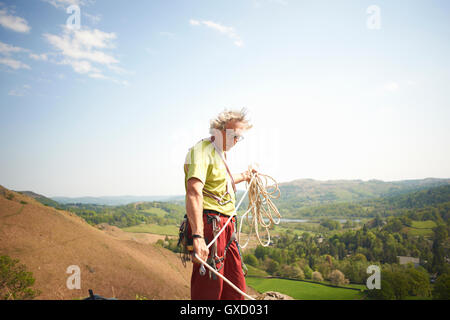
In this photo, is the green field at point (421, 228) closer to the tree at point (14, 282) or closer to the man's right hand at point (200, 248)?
the tree at point (14, 282)

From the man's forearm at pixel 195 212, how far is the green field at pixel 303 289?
117ft

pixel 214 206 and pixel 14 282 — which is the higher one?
pixel 214 206

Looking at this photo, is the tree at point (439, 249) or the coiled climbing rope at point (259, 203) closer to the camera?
the coiled climbing rope at point (259, 203)

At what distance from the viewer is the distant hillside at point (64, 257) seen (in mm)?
6418

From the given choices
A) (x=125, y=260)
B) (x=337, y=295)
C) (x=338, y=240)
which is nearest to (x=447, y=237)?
(x=338, y=240)

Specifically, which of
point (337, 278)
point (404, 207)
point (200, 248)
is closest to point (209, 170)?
point (200, 248)

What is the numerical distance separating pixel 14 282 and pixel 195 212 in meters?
6.30

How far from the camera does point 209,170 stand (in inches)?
91.1

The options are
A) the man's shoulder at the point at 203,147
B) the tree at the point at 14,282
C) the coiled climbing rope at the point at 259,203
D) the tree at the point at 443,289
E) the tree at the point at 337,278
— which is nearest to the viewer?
the man's shoulder at the point at 203,147

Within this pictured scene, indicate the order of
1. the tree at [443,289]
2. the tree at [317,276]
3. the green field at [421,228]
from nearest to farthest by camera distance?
the tree at [443,289], the tree at [317,276], the green field at [421,228]

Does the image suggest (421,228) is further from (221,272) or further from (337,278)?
(221,272)

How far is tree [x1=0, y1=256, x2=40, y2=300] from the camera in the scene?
5.32m

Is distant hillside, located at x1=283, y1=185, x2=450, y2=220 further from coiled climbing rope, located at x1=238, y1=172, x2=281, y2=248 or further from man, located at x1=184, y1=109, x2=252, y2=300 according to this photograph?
man, located at x1=184, y1=109, x2=252, y2=300

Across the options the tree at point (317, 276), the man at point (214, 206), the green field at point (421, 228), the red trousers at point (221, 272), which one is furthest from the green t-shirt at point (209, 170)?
the green field at point (421, 228)
